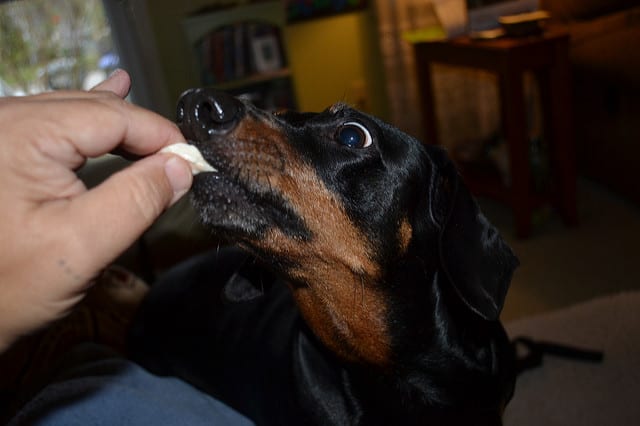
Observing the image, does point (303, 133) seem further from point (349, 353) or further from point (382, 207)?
point (349, 353)

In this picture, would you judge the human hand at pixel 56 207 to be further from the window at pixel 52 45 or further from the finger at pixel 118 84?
the window at pixel 52 45

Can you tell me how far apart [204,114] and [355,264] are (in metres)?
0.51

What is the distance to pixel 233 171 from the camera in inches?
46.3

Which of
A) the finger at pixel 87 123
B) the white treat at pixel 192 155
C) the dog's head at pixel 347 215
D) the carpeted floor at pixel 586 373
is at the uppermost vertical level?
the finger at pixel 87 123

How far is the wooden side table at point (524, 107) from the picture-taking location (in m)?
3.39

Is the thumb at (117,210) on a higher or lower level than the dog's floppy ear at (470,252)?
higher

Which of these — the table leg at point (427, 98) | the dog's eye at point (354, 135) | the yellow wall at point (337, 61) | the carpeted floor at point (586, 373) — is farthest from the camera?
the yellow wall at point (337, 61)

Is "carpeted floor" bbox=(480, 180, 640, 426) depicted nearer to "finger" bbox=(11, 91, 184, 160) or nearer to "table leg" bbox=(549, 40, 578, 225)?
"table leg" bbox=(549, 40, 578, 225)

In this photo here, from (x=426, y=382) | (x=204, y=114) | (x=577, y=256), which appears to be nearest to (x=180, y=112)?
(x=204, y=114)

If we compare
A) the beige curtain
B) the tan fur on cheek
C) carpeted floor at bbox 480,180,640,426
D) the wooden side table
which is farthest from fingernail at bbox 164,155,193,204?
the beige curtain

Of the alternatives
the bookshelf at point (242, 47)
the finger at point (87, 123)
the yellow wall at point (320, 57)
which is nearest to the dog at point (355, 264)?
the finger at point (87, 123)

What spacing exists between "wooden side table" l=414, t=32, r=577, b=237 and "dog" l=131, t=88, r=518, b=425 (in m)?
2.05

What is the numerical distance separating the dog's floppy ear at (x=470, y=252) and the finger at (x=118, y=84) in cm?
86

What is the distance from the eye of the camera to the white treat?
99 cm
